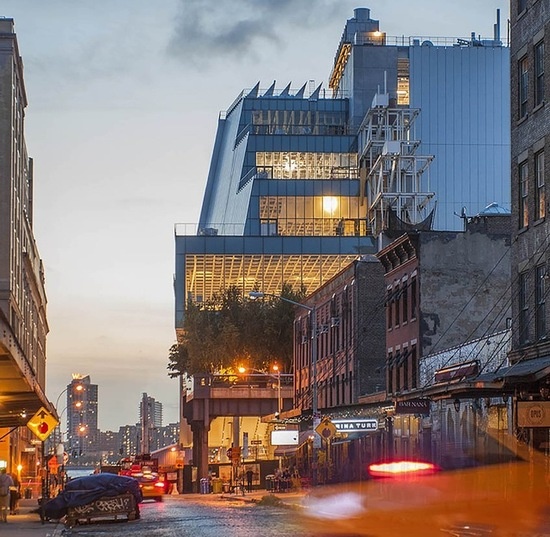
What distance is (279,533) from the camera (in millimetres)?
29047

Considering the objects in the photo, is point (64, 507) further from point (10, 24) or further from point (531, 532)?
point (10, 24)

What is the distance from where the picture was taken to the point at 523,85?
4528 centimetres

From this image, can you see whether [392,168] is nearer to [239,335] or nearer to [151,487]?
[239,335]

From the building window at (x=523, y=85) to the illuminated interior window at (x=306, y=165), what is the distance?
340 feet

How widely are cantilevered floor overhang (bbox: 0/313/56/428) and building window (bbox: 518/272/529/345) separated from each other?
16304mm

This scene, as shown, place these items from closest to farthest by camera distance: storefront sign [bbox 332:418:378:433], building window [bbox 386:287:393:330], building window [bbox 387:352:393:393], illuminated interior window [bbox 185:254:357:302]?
storefront sign [bbox 332:418:378:433], building window [bbox 387:352:393:393], building window [bbox 386:287:393:330], illuminated interior window [bbox 185:254:357:302]

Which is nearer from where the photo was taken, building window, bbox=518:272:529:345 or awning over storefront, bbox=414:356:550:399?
awning over storefront, bbox=414:356:550:399

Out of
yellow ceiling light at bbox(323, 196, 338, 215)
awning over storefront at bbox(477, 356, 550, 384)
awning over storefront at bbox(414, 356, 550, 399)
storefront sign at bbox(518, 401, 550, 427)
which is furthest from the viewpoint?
yellow ceiling light at bbox(323, 196, 338, 215)

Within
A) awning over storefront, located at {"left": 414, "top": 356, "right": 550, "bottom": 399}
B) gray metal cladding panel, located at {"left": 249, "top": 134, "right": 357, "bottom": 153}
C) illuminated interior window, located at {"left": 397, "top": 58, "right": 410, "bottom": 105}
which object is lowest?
awning over storefront, located at {"left": 414, "top": 356, "right": 550, "bottom": 399}

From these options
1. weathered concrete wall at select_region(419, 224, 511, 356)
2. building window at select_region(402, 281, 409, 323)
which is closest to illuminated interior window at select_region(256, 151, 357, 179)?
building window at select_region(402, 281, 409, 323)

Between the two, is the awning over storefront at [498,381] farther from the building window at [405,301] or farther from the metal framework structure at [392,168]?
the metal framework structure at [392,168]

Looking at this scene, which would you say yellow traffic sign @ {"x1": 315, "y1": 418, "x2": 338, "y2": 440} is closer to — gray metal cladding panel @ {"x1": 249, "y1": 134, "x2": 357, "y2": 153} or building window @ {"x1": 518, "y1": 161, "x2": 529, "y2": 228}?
building window @ {"x1": 518, "y1": 161, "x2": 529, "y2": 228}

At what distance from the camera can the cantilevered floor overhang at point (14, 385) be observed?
3231 centimetres

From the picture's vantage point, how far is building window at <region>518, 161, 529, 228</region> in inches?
1753
